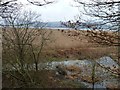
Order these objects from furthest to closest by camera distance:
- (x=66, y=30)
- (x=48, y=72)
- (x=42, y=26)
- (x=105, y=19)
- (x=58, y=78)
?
(x=58, y=78) → (x=48, y=72) → (x=42, y=26) → (x=66, y=30) → (x=105, y=19)

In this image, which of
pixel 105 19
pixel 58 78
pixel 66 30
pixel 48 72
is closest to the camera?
pixel 105 19

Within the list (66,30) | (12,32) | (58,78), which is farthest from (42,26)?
(66,30)

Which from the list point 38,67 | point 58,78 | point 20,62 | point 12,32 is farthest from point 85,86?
point 12,32

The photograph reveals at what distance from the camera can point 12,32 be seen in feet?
34.9

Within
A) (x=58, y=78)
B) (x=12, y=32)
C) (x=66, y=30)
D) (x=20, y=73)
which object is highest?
(x=66, y=30)

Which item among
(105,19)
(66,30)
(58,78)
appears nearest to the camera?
(105,19)

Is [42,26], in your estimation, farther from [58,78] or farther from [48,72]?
[58,78]

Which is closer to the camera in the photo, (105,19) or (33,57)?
(105,19)

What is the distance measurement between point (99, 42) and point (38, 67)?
278 inches

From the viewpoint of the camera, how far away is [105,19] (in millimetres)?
4047

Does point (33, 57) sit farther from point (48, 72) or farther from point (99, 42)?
point (99, 42)

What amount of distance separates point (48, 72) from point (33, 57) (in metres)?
0.91

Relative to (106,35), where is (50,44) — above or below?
below

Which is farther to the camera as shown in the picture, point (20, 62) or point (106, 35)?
point (20, 62)
